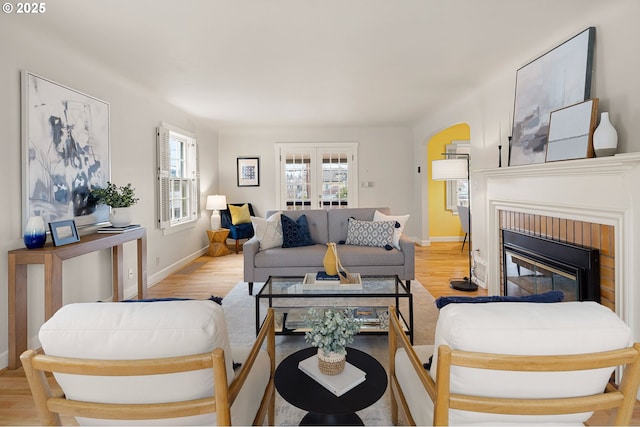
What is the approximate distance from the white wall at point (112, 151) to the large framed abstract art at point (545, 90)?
405 cm

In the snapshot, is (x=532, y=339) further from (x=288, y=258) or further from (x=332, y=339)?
(x=288, y=258)

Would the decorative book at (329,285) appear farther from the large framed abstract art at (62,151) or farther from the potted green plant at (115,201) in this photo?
the large framed abstract art at (62,151)

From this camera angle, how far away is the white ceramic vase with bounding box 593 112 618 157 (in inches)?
87.4

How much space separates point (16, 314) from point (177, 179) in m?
3.20

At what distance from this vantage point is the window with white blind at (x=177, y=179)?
4.63 m

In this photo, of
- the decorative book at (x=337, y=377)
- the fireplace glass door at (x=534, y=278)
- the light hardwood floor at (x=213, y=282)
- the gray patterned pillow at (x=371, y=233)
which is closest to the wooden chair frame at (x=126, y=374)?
the decorative book at (x=337, y=377)

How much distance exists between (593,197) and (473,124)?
2.57 m

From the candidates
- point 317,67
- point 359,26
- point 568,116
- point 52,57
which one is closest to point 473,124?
point 568,116

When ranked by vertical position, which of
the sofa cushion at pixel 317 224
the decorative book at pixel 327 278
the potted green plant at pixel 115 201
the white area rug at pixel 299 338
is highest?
the potted green plant at pixel 115 201

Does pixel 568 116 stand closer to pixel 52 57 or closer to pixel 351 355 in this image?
pixel 351 355

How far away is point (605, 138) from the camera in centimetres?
223

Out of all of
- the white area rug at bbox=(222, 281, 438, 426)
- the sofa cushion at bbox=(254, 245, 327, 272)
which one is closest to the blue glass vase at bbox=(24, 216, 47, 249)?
the white area rug at bbox=(222, 281, 438, 426)

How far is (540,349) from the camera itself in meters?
0.99

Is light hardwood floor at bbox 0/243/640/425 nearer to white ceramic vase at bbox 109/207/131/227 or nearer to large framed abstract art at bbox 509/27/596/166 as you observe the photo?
white ceramic vase at bbox 109/207/131/227
